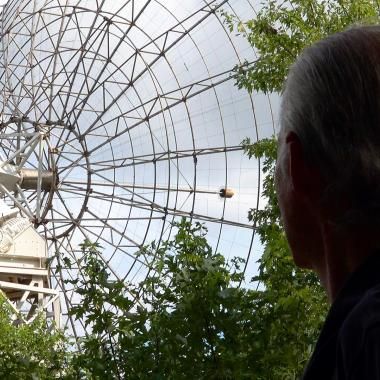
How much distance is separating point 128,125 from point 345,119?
2447cm

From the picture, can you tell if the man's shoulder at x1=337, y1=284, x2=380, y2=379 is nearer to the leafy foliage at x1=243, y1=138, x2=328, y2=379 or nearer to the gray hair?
the gray hair

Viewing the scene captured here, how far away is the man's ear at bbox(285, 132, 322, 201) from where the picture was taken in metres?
1.76

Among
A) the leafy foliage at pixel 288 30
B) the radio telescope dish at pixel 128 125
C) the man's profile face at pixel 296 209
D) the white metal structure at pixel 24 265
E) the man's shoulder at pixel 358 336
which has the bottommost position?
the man's shoulder at pixel 358 336

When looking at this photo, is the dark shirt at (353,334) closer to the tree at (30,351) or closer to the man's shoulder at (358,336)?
the man's shoulder at (358,336)

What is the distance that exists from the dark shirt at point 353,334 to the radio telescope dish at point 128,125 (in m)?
20.4

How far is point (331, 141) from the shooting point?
5.57ft

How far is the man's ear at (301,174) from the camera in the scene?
1757 millimetres

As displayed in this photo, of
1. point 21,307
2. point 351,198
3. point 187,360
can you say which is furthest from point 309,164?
point 21,307

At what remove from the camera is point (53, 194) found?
25.6 metres

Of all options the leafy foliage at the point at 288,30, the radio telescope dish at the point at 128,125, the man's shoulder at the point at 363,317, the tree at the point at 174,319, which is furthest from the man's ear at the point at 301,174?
the radio telescope dish at the point at 128,125

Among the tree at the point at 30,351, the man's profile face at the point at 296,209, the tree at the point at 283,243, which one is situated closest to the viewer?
the man's profile face at the point at 296,209

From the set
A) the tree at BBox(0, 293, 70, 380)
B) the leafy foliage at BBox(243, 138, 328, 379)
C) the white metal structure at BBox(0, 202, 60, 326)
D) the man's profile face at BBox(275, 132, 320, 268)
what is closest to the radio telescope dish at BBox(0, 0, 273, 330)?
the white metal structure at BBox(0, 202, 60, 326)

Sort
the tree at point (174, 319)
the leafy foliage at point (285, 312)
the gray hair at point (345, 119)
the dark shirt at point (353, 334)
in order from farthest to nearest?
the leafy foliage at point (285, 312)
the tree at point (174, 319)
the gray hair at point (345, 119)
the dark shirt at point (353, 334)

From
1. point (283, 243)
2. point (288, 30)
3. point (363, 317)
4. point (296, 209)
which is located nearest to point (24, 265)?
point (288, 30)
